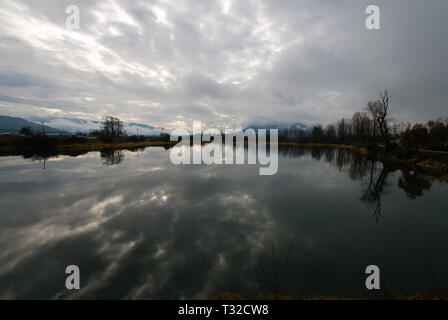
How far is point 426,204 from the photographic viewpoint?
435 inches

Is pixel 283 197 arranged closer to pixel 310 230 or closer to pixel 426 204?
pixel 310 230

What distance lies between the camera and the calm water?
4738 mm

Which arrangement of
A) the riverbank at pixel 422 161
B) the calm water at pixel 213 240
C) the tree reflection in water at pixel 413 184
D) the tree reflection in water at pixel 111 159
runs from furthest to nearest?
1. the tree reflection in water at pixel 111 159
2. the riverbank at pixel 422 161
3. the tree reflection in water at pixel 413 184
4. the calm water at pixel 213 240

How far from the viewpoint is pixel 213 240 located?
6.87 meters

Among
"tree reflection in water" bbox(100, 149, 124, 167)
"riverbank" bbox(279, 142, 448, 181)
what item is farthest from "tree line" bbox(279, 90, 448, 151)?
"tree reflection in water" bbox(100, 149, 124, 167)

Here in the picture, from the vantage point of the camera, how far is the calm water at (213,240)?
474cm

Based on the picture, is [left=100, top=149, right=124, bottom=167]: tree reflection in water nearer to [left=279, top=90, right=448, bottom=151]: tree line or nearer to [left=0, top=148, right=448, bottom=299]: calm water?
[left=0, top=148, right=448, bottom=299]: calm water

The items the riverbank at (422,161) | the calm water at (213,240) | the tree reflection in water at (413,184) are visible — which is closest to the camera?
the calm water at (213,240)

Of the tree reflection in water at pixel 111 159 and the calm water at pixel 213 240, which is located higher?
the tree reflection in water at pixel 111 159

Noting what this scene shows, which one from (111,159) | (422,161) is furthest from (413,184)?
(111,159)

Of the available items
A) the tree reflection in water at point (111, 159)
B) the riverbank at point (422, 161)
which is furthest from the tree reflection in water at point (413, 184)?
the tree reflection in water at point (111, 159)

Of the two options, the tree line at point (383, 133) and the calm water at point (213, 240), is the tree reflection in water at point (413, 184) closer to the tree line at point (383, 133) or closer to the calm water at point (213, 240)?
the calm water at point (213, 240)
